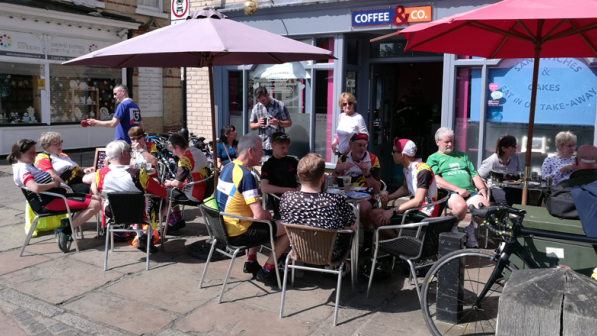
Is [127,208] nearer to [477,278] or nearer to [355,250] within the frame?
[355,250]

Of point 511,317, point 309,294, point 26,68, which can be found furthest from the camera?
point 26,68

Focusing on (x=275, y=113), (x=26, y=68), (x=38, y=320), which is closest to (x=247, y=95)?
(x=275, y=113)

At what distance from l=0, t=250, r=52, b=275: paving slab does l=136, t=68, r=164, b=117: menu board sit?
12.8 m

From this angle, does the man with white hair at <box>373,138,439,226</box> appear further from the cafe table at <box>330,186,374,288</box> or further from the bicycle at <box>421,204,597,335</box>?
the bicycle at <box>421,204,597,335</box>

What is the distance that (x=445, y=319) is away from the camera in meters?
3.74

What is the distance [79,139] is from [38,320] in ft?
40.2

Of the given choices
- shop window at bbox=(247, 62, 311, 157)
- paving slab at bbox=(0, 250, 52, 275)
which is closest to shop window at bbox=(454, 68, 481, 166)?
shop window at bbox=(247, 62, 311, 157)

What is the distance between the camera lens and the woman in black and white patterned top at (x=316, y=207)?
383 cm

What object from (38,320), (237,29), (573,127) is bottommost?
(38,320)

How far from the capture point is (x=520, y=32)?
186 inches

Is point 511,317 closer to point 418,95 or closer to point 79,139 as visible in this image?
point 418,95

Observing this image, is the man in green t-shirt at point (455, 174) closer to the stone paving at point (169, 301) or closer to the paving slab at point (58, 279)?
the stone paving at point (169, 301)

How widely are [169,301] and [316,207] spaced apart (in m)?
1.52

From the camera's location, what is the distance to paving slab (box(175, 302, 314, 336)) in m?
3.71
